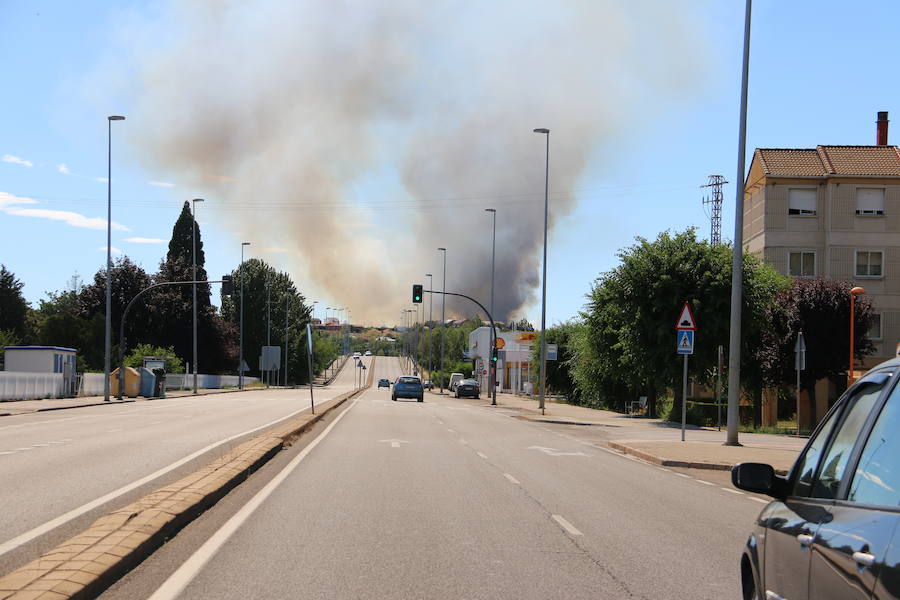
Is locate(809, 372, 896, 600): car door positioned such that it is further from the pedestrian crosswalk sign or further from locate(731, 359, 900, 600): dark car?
the pedestrian crosswalk sign

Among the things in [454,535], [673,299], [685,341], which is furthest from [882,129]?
[454,535]

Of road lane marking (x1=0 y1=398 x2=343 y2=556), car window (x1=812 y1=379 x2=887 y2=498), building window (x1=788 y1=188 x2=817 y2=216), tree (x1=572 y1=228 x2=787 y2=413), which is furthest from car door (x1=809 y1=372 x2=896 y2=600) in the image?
building window (x1=788 y1=188 x2=817 y2=216)

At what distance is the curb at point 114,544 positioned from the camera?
598cm

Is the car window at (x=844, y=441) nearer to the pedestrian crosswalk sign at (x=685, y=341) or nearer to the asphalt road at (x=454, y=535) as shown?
the asphalt road at (x=454, y=535)

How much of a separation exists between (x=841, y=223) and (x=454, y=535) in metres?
48.9

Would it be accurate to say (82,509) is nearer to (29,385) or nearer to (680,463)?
(680,463)

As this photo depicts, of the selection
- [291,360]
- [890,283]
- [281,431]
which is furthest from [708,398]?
[291,360]

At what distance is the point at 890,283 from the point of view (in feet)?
171

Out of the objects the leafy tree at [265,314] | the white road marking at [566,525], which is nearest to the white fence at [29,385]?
the white road marking at [566,525]

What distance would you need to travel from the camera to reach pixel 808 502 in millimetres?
4043

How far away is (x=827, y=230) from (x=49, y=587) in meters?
52.8

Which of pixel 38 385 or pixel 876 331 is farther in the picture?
pixel 876 331

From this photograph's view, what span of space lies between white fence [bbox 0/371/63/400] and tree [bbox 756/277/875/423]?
116 ft

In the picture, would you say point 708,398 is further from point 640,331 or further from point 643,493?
point 643,493
